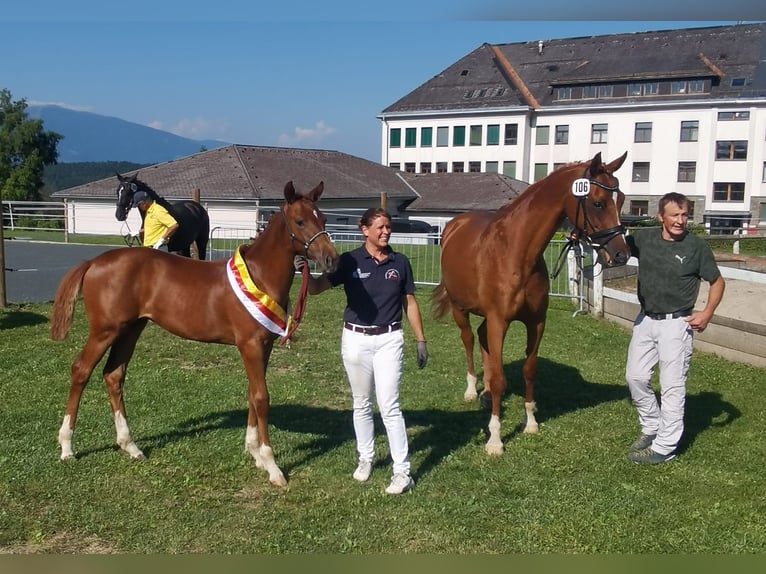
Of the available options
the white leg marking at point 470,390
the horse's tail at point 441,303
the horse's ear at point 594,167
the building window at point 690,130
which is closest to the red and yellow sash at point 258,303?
the horse's ear at point 594,167

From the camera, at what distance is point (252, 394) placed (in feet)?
16.1

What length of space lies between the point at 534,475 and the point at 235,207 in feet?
100

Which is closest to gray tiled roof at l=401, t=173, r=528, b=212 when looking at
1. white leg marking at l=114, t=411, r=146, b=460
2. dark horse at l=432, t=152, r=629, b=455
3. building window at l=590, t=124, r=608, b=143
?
building window at l=590, t=124, r=608, b=143

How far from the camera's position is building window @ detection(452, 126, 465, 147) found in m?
56.7

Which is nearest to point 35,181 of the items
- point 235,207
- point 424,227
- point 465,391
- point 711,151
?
point 235,207

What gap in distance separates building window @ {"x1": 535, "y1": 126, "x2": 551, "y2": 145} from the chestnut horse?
2071 inches

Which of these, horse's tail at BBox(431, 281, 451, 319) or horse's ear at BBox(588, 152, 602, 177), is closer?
horse's ear at BBox(588, 152, 602, 177)

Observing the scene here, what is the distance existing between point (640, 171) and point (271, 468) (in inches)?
2028

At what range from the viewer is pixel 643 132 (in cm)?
5047

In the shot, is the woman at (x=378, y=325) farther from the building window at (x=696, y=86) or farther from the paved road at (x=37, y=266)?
the building window at (x=696, y=86)

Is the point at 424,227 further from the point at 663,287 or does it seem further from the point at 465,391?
the point at 663,287

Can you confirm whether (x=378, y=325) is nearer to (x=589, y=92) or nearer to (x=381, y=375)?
(x=381, y=375)

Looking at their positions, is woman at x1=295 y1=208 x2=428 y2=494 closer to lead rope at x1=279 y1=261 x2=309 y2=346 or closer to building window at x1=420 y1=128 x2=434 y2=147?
lead rope at x1=279 y1=261 x2=309 y2=346

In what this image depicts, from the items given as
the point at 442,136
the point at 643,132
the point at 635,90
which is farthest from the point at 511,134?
the point at 643,132
